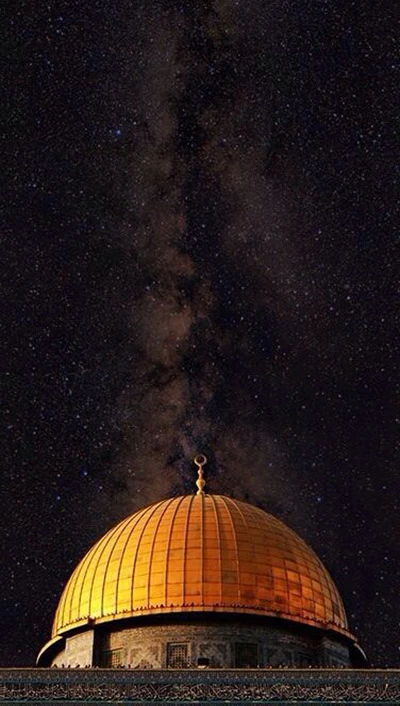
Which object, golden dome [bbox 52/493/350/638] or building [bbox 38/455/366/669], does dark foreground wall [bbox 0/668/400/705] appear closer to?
building [bbox 38/455/366/669]

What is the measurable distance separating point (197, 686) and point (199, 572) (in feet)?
11.1

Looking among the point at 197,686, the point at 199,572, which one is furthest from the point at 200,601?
the point at 197,686

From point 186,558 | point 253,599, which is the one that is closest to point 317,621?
point 253,599

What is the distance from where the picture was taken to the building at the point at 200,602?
52.1ft

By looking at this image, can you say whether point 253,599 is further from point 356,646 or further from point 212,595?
point 356,646

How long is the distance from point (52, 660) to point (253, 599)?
14.3ft

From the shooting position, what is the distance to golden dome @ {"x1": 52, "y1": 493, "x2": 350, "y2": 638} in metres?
16.2

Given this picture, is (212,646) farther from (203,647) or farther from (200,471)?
(200,471)

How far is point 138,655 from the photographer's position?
1585 cm

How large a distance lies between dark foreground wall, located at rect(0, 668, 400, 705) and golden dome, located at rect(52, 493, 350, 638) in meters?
2.78

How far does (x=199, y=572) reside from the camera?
1631cm

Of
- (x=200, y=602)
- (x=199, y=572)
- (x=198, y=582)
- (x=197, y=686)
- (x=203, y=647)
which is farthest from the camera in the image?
(x=199, y=572)

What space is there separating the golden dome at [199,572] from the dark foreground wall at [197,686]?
2.78 metres

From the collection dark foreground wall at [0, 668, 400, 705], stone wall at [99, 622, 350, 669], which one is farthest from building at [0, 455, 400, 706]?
dark foreground wall at [0, 668, 400, 705]
